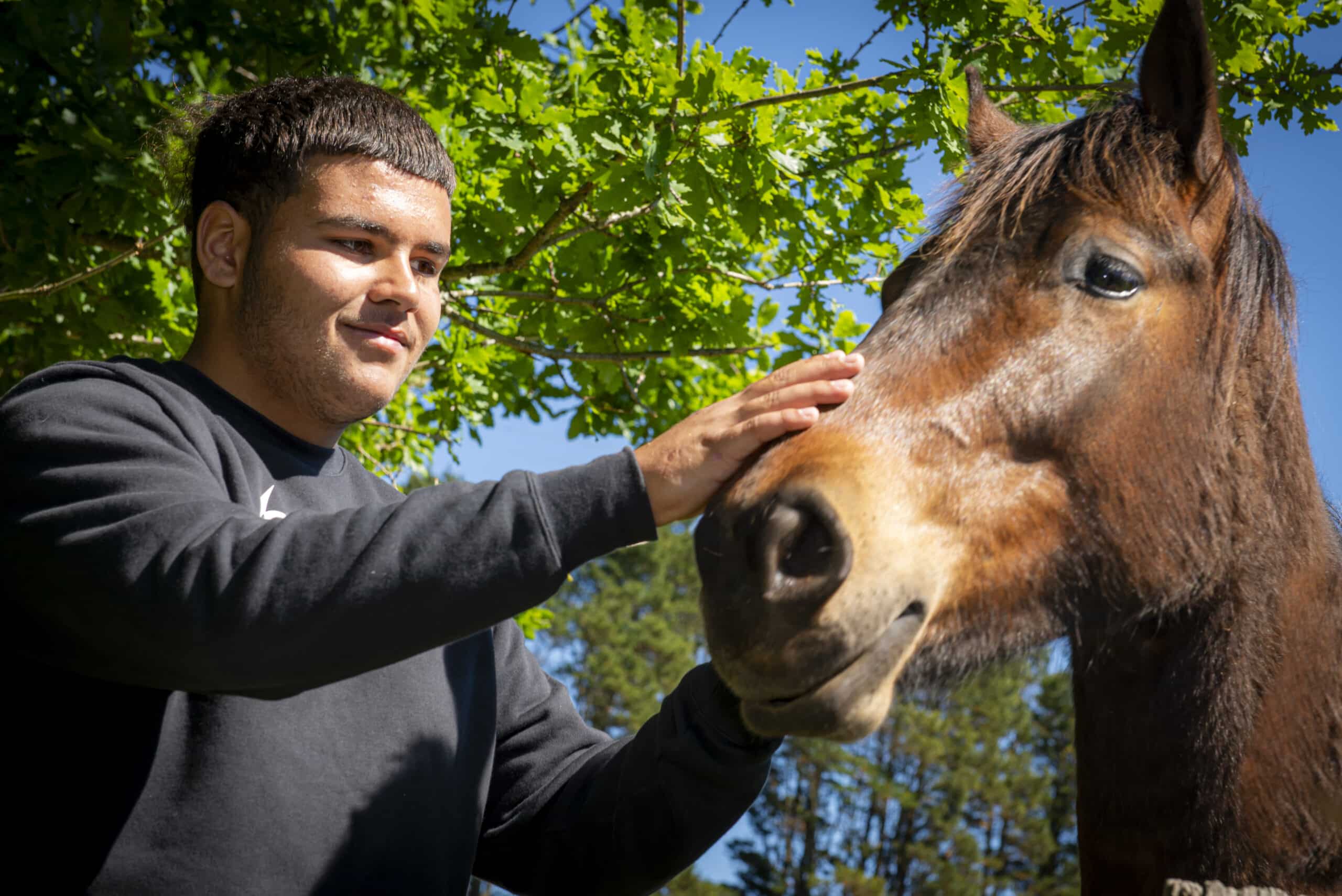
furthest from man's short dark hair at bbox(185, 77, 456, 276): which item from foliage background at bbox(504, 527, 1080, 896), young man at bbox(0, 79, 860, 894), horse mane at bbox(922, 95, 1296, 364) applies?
foliage background at bbox(504, 527, 1080, 896)

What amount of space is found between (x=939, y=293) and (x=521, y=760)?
1491 millimetres

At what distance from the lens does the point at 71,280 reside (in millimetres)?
4227

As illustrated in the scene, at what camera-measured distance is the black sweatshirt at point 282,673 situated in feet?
4.43

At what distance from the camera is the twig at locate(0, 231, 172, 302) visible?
421 centimetres

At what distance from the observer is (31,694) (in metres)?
1.68

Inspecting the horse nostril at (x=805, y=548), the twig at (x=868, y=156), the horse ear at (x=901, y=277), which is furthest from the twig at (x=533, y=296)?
the horse nostril at (x=805, y=548)

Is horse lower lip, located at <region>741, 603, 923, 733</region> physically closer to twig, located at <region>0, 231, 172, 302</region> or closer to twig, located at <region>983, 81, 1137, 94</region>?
twig, located at <region>983, 81, 1137, 94</region>

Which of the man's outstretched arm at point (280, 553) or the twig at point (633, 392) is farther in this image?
the twig at point (633, 392)

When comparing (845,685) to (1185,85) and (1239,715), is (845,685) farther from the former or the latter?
(1185,85)

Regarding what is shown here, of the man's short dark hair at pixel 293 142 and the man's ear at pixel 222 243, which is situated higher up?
the man's short dark hair at pixel 293 142

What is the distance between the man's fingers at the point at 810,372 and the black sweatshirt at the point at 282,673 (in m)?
0.30

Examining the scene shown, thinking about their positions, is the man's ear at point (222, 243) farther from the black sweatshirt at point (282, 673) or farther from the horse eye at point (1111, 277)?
the horse eye at point (1111, 277)

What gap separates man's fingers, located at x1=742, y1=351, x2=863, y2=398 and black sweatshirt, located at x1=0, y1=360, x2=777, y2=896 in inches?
11.8

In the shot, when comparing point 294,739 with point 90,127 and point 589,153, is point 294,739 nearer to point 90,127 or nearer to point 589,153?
point 589,153
